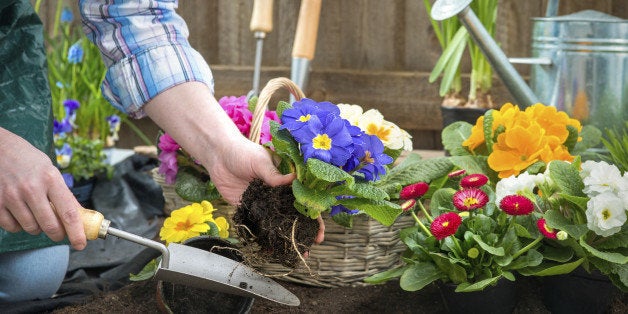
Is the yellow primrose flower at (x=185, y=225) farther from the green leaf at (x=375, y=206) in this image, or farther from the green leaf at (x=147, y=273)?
the green leaf at (x=375, y=206)

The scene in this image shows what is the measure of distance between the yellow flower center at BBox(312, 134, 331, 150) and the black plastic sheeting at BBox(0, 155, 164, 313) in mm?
790

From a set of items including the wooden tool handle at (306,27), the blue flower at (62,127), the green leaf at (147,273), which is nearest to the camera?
the green leaf at (147,273)

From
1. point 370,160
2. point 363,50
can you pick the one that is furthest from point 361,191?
point 363,50

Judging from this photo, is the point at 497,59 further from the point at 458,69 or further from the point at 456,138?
the point at 458,69

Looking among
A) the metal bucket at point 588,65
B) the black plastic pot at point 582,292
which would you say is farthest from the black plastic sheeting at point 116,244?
the metal bucket at point 588,65

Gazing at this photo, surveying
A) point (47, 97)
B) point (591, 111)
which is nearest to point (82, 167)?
point (47, 97)

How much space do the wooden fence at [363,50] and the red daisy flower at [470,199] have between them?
185 cm

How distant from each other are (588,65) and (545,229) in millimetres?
961

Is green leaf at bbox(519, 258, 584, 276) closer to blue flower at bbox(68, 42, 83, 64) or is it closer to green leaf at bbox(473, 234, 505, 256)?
green leaf at bbox(473, 234, 505, 256)

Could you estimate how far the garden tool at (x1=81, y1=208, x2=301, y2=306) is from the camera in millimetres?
1368

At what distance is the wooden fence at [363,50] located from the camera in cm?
342

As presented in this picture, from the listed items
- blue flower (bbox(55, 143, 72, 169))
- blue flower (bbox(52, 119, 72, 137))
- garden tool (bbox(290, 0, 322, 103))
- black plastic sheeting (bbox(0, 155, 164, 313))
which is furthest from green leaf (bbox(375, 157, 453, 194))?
blue flower (bbox(52, 119, 72, 137))

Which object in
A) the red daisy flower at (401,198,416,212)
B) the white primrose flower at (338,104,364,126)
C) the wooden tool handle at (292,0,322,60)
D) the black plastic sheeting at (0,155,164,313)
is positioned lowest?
the black plastic sheeting at (0,155,164,313)

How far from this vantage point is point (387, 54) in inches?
138
